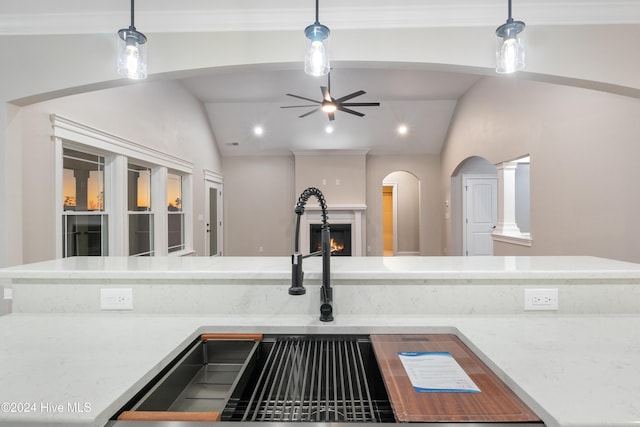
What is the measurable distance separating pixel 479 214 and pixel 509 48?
558cm

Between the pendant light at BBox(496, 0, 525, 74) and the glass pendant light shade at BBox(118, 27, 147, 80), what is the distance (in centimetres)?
159

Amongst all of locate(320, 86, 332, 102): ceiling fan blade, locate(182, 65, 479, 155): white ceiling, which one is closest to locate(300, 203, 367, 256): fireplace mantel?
locate(182, 65, 479, 155): white ceiling

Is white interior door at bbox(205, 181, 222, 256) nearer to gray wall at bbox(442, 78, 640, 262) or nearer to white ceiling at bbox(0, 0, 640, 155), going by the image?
white ceiling at bbox(0, 0, 640, 155)

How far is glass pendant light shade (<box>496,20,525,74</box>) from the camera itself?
1453 millimetres

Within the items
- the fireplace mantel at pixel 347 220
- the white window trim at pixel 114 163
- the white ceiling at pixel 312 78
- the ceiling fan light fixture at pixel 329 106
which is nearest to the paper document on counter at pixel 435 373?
the white ceiling at pixel 312 78

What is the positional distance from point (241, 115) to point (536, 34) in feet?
17.6

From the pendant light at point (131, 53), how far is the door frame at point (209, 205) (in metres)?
4.97

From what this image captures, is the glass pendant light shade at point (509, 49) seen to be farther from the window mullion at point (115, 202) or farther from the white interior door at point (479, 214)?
the white interior door at point (479, 214)

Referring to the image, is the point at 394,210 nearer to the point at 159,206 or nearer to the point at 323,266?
the point at 159,206

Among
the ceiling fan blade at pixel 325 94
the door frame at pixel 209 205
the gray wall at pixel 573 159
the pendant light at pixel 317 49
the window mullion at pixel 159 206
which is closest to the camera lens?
the pendant light at pixel 317 49

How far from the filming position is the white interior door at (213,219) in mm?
6508

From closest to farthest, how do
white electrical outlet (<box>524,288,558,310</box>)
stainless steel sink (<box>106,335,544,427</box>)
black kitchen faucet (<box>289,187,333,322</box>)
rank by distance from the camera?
1. stainless steel sink (<box>106,335,544,427</box>)
2. black kitchen faucet (<box>289,187,333,322</box>)
3. white electrical outlet (<box>524,288,558,310</box>)

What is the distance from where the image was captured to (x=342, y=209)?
717 centimetres

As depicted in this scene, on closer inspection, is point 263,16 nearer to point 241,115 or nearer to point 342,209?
point 241,115
